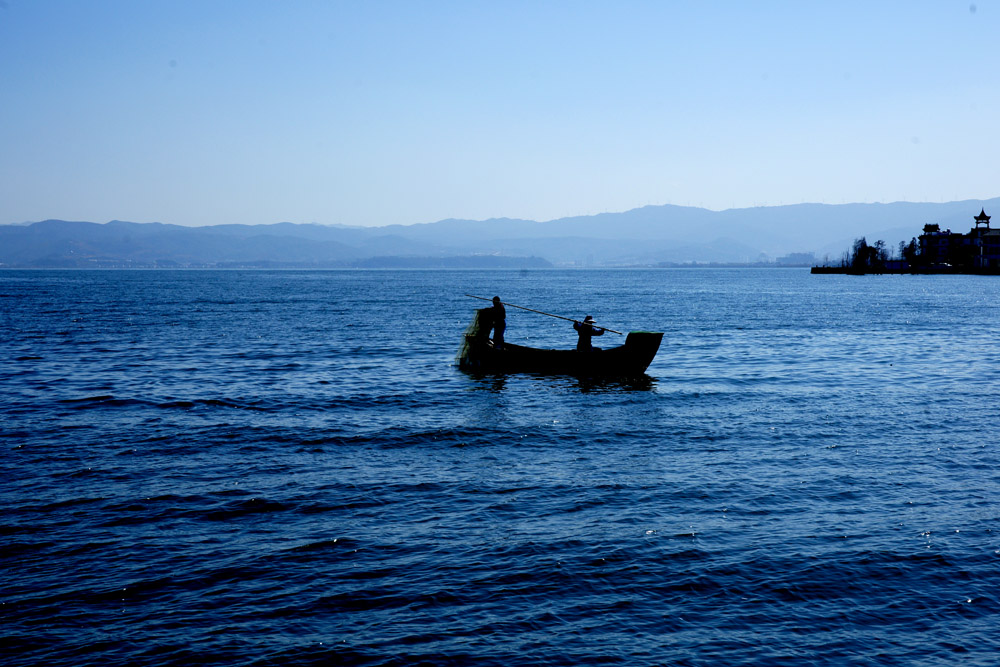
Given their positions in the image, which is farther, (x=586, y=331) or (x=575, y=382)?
(x=586, y=331)

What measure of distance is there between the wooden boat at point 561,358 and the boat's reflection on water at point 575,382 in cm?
31

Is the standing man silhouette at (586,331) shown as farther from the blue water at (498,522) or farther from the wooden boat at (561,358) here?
the blue water at (498,522)

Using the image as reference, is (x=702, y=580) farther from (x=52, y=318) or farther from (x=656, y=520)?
(x=52, y=318)

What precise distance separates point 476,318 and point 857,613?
75.4ft

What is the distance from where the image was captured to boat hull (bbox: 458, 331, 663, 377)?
102ft

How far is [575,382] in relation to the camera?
30.1 m

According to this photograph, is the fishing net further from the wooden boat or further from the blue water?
the blue water

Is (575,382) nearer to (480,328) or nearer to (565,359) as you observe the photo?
(565,359)

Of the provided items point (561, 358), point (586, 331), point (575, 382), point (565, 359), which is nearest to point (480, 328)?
point (561, 358)

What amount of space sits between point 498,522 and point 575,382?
1721 centimetres

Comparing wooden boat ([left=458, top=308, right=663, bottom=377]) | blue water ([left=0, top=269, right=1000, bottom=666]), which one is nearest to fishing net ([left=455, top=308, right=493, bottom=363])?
wooden boat ([left=458, top=308, right=663, bottom=377])

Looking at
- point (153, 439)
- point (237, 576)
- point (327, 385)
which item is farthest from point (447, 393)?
point (237, 576)

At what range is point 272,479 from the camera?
15.8 m

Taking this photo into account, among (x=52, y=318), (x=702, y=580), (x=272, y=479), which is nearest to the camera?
(x=702, y=580)
